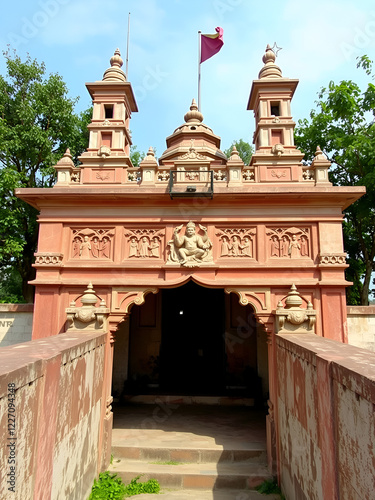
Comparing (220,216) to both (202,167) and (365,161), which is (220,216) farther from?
(365,161)

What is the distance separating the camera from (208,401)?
999 centimetres

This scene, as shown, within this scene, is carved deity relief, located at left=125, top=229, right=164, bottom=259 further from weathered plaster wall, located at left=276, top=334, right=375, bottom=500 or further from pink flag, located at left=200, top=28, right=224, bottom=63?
pink flag, located at left=200, top=28, right=224, bottom=63

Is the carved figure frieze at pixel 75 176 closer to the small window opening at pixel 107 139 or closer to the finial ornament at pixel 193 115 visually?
the small window opening at pixel 107 139

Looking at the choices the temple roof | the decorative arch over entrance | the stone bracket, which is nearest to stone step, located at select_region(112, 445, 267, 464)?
the stone bracket

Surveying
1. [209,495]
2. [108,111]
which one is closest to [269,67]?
[108,111]

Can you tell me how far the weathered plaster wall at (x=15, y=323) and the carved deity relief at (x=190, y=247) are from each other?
381 cm

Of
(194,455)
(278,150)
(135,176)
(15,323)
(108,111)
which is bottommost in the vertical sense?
(194,455)

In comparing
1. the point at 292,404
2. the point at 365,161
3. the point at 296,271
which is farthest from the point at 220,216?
the point at 365,161

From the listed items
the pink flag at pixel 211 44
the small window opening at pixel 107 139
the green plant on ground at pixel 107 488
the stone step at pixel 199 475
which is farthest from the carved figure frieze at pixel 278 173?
the green plant on ground at pixel 107 488

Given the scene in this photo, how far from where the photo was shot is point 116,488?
6.07 m

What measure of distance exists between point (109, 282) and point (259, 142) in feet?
17.7

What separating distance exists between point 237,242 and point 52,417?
4967mm

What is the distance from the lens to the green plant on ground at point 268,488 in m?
6.13

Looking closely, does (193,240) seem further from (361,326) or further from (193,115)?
(193,115)
